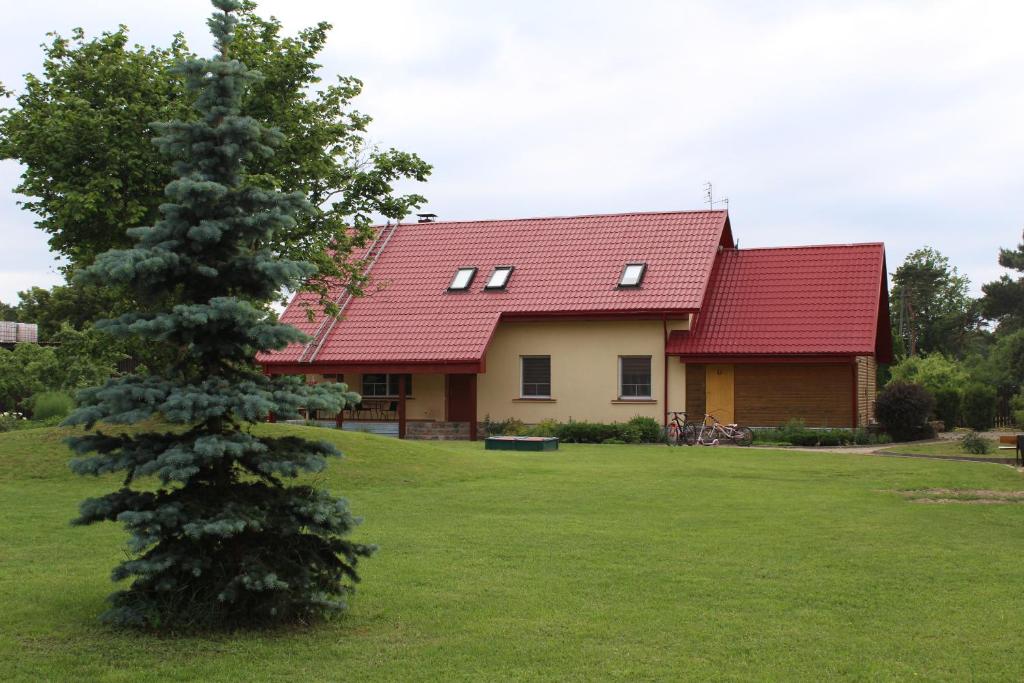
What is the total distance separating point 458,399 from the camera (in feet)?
111

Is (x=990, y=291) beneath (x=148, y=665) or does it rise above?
above

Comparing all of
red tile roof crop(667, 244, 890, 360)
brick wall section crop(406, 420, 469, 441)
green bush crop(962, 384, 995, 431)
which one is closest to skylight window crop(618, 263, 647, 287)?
red tile roof crop(667, 244, 890, 360)

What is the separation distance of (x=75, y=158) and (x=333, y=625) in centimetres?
1585

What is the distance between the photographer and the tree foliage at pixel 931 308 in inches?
2867

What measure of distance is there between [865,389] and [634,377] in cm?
693

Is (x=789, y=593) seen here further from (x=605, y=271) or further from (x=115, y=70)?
(x=605, y=271)

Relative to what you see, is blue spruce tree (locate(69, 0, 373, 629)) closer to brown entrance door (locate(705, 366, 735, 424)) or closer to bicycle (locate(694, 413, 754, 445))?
bicycle (locate(694, 413, 754, 445))

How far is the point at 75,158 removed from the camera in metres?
21.3

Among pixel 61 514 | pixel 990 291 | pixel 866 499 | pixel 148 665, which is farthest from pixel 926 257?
pixel 148 665

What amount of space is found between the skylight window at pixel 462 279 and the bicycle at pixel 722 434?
8.59 m

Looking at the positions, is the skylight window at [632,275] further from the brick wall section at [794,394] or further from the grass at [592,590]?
the grass at [592,590]

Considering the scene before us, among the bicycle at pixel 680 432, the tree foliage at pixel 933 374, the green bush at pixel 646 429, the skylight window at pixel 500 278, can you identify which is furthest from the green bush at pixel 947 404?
the skylight window at pixel 500 278

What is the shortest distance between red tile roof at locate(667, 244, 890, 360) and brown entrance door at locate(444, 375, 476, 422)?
618 cm

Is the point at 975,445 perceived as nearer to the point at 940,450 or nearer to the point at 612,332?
the point at 940,450
